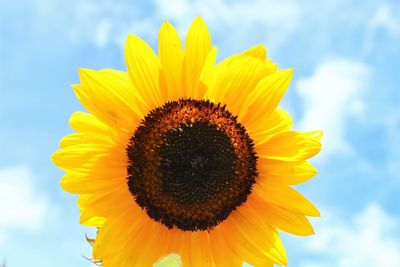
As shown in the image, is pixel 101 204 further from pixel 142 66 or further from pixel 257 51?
pixel 257 51

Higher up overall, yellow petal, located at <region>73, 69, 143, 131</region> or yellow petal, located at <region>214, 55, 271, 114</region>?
yellow petal, located at <region>214, 55, 271, 114</region>

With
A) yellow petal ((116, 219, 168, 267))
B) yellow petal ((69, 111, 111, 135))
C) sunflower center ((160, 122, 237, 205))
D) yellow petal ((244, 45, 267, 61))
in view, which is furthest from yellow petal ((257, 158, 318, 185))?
yellow petal ((69, 111, 111, 135))

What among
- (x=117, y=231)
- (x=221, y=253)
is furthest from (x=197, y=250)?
Answer: (x=117, y=231)

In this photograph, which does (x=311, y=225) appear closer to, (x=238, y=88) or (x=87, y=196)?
(x=238, y=88)

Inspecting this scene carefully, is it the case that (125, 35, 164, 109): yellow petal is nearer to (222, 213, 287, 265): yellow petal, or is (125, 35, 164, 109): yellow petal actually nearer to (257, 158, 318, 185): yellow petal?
(257, 158, 318, 185): yellow petal

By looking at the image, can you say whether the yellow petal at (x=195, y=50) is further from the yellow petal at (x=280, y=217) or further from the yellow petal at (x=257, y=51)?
the yellow petal at (x=280, y=217)

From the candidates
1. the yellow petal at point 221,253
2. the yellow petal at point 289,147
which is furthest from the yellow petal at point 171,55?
the yellow petal at point 221,253

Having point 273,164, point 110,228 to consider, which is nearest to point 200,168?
point 273,164
